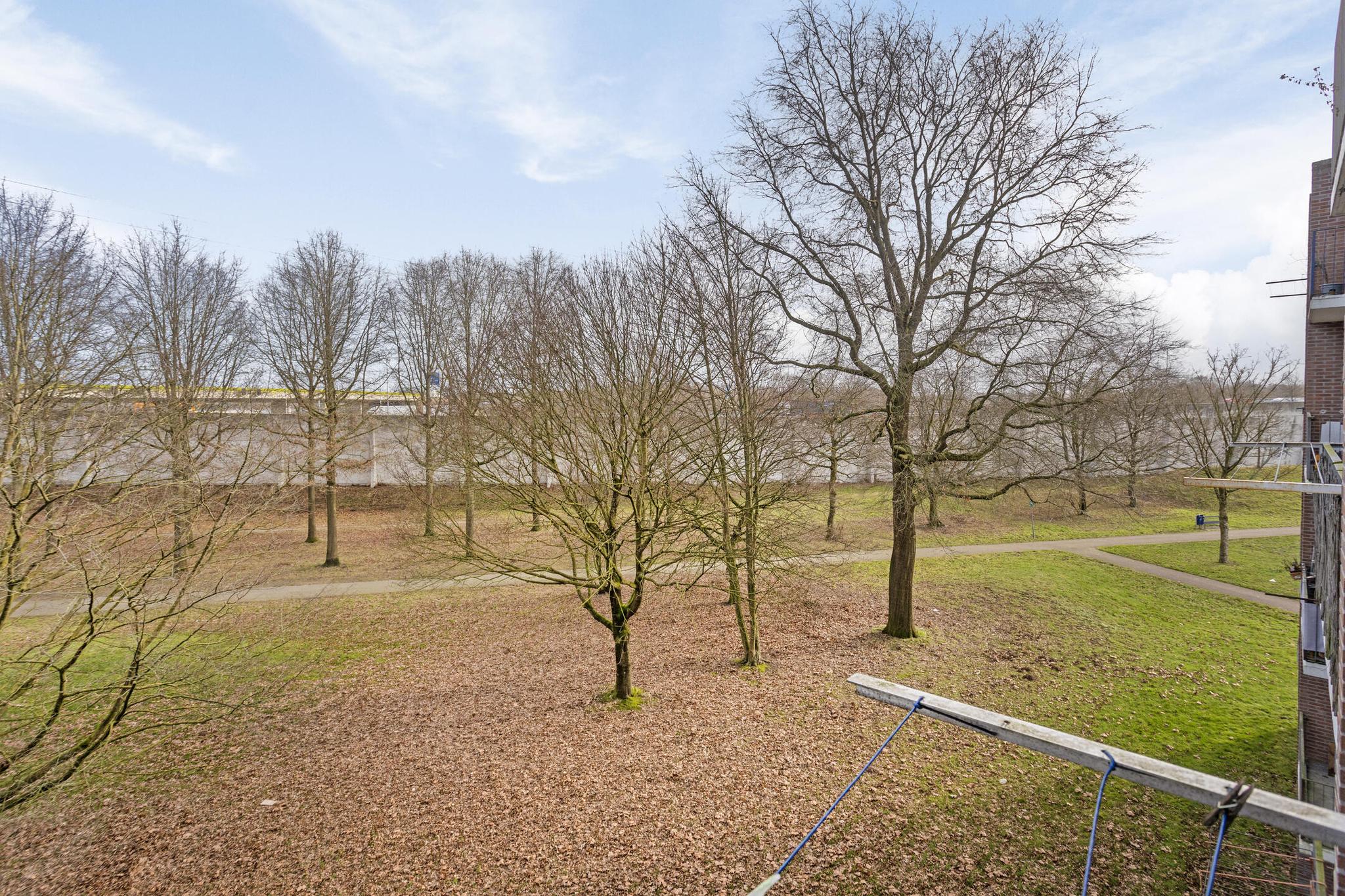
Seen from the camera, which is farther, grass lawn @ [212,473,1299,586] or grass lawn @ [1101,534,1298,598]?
grass lawn @ [212,473,1299,586]

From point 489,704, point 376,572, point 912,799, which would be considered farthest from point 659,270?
point 376,572

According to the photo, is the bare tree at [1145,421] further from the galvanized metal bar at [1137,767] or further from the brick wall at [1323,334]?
the galvanized metal bar at [1137,767]

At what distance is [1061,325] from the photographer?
10922mm

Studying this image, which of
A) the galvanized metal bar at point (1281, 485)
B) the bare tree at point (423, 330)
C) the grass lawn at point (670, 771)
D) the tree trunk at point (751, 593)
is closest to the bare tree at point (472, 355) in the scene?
the bare tree at point (423, 330)

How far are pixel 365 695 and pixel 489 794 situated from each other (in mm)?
4484

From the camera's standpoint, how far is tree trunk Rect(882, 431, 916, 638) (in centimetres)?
1193

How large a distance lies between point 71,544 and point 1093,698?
1458 cm

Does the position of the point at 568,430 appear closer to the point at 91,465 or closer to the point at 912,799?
the point at 91,465

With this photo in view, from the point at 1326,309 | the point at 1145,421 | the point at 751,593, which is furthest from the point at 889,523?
the point at 1326,309

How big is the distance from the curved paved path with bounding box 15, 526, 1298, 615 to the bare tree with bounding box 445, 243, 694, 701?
212 cm

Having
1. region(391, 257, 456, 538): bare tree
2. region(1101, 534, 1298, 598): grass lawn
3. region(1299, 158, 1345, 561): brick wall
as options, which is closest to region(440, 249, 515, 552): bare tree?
region(391, 257, 456, 538): bare tree

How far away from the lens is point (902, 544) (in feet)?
42.3

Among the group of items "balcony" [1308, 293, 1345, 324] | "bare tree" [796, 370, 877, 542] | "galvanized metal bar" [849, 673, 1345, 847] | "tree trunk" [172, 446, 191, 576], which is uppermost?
"balcony" [1308, 293, 1345, 324]

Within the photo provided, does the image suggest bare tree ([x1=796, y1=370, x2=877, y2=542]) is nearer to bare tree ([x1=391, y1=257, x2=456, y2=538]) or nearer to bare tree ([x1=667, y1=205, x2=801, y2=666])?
bare tree ([x1=667, y1=205, x2=801, y2=666])
